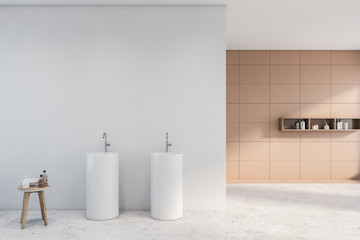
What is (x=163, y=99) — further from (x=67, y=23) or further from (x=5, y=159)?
(x=5, y=159)

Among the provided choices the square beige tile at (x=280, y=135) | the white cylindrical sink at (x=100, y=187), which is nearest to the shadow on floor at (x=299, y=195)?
the square beige tile at (x=280, y=135)

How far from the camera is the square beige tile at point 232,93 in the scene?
650 cm

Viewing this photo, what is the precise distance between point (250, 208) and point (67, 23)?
11.6ft

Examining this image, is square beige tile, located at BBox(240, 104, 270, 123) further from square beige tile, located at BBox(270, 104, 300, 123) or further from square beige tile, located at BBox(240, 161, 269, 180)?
square beige tile, located at BBox(240, 161, 269, 180)

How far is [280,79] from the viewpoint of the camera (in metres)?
6.50

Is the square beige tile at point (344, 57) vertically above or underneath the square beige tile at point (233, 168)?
above

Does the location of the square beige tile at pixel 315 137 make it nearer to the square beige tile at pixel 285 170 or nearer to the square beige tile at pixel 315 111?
the square beige tile at pixel 315 111

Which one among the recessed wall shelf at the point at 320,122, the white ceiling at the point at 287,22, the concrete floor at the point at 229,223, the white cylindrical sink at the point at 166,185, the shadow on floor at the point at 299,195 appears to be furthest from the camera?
the recessed wall shelf at the point at 320,122

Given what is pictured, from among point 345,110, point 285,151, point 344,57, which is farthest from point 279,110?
point 344,57

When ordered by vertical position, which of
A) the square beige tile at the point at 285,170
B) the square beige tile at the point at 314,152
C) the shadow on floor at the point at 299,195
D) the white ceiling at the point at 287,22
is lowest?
the shadow on floor at the point at 299,195

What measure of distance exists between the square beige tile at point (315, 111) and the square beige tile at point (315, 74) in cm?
48

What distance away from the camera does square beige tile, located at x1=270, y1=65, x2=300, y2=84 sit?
21.3 feet

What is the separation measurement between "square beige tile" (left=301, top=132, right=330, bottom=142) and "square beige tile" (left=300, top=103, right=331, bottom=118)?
35cm

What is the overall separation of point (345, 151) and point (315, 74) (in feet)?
5.64
